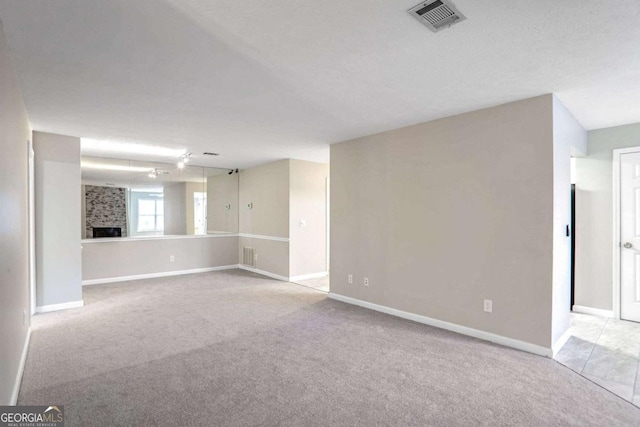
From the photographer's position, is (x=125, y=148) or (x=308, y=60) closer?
(x=308, y=60)

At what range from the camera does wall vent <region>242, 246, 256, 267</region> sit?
7.50 m

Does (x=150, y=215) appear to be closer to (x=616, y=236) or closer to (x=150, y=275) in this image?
(x=150, y=275)

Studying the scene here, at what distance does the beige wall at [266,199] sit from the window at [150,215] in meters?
1.77

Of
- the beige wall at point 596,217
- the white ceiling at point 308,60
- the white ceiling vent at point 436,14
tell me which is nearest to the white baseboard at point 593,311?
the beige wall at point 596,217

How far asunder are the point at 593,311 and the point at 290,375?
412cm

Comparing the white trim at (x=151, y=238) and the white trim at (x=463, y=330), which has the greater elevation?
the white trim at (x=151, y=238)

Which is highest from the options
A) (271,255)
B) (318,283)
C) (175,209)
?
(175,209)

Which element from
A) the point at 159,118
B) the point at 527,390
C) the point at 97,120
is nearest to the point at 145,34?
the point at 159,118

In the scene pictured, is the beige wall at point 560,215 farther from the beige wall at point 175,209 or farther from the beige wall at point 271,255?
the beige wall at point 175,209

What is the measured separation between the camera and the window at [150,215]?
679 centimetres

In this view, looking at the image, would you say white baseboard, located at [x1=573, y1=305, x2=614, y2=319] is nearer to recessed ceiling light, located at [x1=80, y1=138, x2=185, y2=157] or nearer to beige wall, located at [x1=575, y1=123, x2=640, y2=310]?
beige wall, located at [x1=575, y1=123, x2=640, y2=310]

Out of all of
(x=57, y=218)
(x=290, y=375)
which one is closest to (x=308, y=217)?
(x=57, y=218)

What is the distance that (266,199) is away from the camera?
7051 mm

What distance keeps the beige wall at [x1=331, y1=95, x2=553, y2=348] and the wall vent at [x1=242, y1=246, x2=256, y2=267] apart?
126 inches
